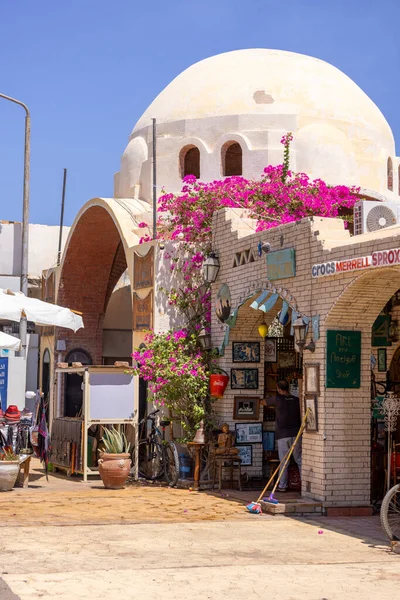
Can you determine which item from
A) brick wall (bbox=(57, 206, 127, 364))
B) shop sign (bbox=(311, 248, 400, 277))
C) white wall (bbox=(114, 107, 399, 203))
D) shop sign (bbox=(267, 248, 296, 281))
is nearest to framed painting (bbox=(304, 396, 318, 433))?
shop sign (bbox=(311, 248, 400, 277))

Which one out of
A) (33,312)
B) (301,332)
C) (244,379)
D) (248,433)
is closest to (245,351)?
(244,379)

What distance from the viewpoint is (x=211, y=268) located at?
15938mm

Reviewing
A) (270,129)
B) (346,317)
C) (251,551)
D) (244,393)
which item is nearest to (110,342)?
(270,129)

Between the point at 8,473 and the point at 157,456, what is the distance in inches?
111

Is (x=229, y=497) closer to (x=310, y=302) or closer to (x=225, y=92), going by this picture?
(x=310, y=302)

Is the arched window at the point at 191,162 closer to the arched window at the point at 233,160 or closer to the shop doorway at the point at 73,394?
the arched window at the point at 233,160

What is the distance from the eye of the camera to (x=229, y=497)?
45.3 ft

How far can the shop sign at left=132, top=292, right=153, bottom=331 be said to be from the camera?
57.9ft

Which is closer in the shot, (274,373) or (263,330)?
(263,330)

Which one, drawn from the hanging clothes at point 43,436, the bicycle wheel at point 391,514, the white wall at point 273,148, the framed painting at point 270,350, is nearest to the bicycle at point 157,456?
the hanging clothes at point 43,436

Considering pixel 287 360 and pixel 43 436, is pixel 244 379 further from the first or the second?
pixel 43 436

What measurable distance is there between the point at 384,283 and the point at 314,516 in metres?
3.09

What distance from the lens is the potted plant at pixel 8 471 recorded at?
13.9 metres

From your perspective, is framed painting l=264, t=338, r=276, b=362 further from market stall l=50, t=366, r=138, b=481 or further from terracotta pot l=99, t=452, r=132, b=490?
terracotta pot l=99, t=452, r=132, b=490
